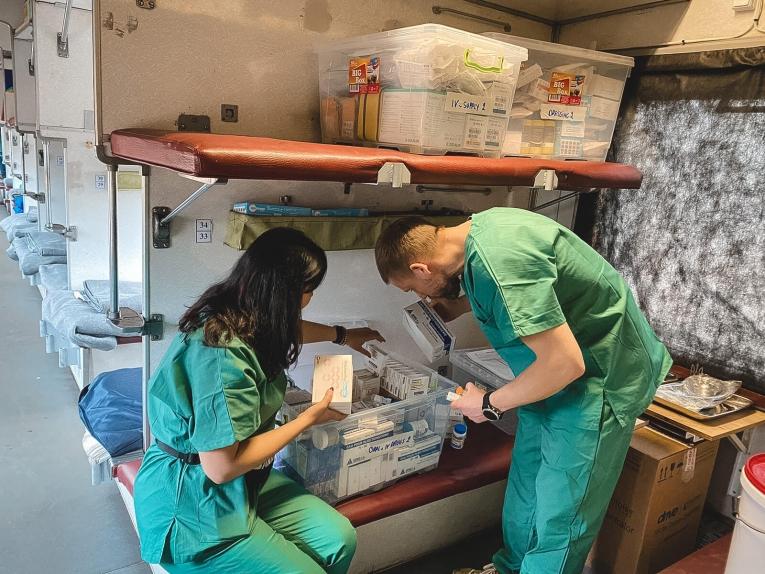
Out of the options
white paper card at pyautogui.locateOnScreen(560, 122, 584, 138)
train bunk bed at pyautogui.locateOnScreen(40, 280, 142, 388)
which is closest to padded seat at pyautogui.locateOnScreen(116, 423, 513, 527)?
train bunk bed at pyautogui.locateOnScreen(40, 280, 142, 388)

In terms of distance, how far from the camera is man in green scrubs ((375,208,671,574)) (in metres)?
1.45

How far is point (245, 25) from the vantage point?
6.24 feet

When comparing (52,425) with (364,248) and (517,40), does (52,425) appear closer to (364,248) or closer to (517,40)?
(364,248)

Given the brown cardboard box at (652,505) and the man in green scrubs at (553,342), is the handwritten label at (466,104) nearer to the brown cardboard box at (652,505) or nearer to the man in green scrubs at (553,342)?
the man in green scrubs at (553,342)

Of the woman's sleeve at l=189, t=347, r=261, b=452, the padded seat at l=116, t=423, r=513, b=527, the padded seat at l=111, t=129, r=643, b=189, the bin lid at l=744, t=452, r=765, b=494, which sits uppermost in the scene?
the padded seat at l=111, t=129, r=643, b=189

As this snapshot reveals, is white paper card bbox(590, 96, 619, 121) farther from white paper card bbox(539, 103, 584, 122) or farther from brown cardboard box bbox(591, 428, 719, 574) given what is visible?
brown cardboard box bbox(591, 428, 719, 574)

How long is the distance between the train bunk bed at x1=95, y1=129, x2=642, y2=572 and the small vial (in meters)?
0.03

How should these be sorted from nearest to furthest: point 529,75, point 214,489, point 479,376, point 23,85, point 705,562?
1. point 214,489
2. point 705,562
3. point 529,75
4. point 479,376
5. point 23,85

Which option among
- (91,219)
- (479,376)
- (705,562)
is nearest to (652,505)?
(705,562)

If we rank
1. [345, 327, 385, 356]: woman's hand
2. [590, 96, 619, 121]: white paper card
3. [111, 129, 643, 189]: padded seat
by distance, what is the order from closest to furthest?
[111, 129, 643, 189]: padded seat < [345, 327, 385, 356]: woman's hand < [590, 96, 619, 121]: white paper card

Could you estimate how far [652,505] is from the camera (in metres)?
2.04

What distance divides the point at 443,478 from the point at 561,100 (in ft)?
4.83

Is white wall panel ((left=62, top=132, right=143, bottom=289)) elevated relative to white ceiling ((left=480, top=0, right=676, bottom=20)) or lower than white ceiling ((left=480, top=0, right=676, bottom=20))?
lower

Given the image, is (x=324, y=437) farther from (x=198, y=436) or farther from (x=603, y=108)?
(x=603, y=108)
